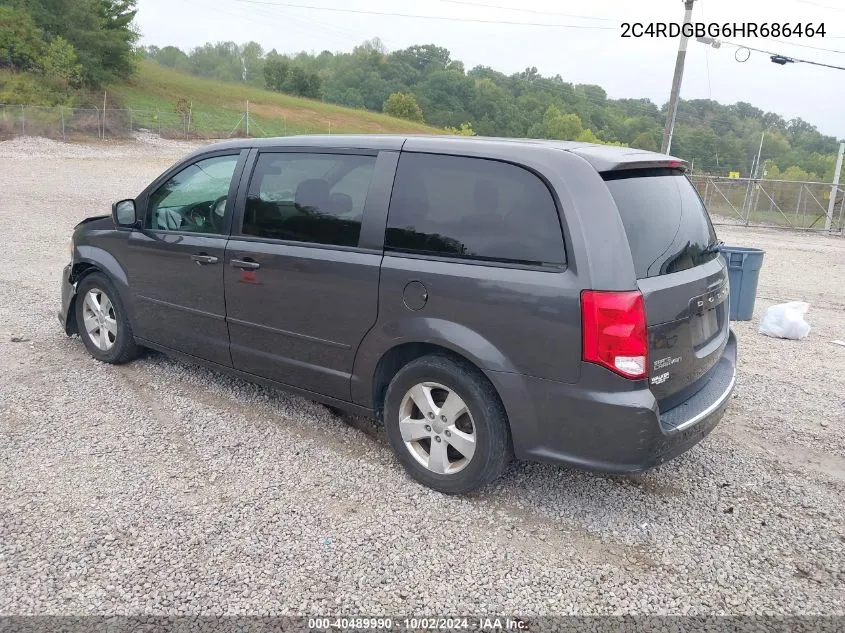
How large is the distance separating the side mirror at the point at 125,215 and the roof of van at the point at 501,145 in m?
1.48

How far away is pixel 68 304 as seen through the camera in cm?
551

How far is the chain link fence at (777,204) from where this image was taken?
72.4 feet

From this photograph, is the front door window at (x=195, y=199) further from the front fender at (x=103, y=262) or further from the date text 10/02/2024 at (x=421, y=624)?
the date text 10/02/2024 at (x=421, y=624)

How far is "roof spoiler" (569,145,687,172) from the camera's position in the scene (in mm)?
3221

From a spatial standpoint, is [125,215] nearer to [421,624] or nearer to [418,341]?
[418,341]

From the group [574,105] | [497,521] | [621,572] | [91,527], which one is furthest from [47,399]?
[574,105]

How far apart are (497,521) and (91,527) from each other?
75.1 inches

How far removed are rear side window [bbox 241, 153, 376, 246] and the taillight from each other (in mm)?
1389

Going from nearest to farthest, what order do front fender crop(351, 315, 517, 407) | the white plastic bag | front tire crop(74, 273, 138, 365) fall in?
front fender crop(351, 315, 517, 407) < front tire crop(74, 273, 138, 365) < the white plastic bag

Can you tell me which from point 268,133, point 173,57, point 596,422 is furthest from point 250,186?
point 173,57

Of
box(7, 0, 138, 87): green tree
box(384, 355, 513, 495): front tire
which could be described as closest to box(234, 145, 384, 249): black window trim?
box(384, 355, 513, 495): front tire

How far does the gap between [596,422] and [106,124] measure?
37870 millimetres

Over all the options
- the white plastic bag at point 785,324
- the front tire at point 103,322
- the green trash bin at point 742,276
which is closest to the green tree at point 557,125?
the green trash bin at point 742,276

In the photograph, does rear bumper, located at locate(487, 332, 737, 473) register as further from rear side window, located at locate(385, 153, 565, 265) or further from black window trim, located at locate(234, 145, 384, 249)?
black window trim, located at locate(234, 145, 384, 249)
